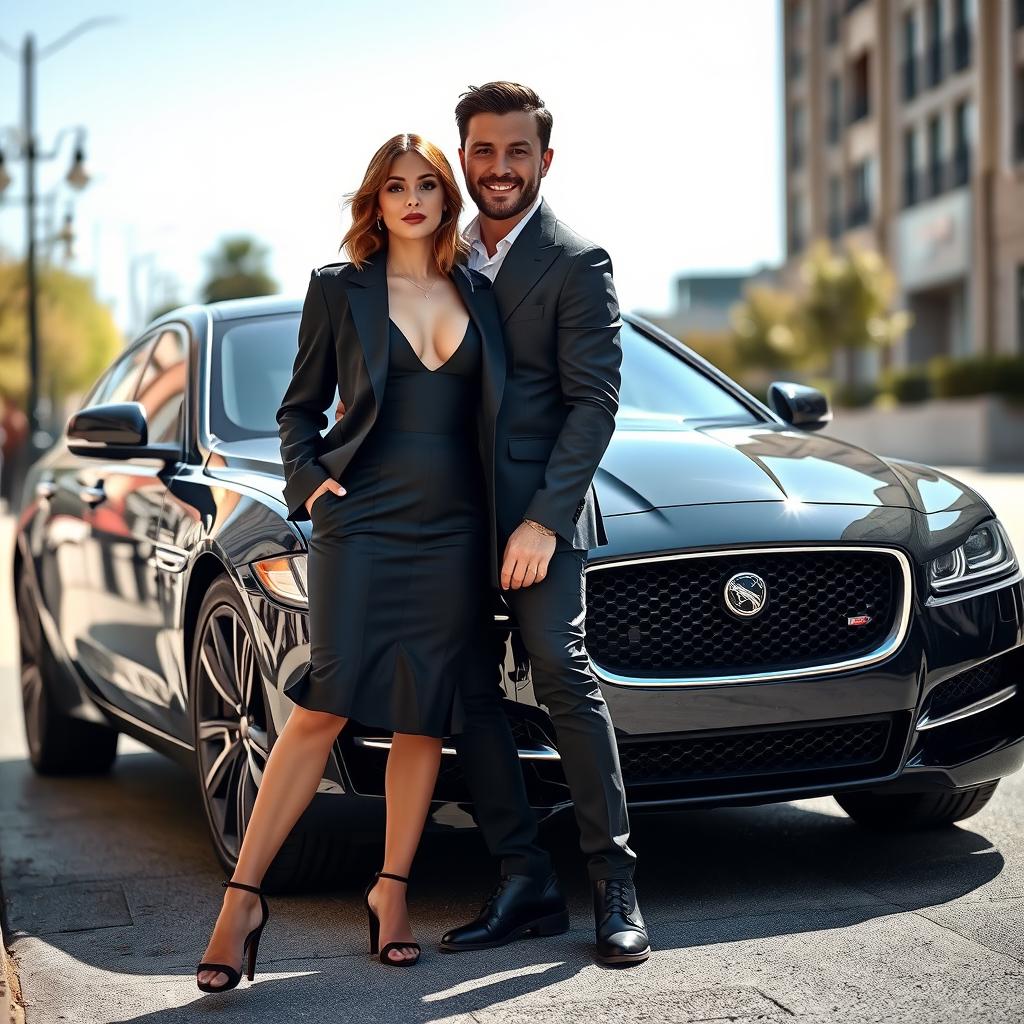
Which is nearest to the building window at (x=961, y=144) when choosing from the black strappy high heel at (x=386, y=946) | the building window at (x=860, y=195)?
the building window at (x=860, y=195)

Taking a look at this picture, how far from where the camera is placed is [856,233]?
53812 millimetres

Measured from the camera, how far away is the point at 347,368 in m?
4.18

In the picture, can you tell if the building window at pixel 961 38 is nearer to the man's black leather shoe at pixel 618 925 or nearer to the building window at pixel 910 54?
the building window at pixel 910 54

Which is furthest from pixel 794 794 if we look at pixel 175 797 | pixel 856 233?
pixel 856 233

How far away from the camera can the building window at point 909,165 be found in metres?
49.3

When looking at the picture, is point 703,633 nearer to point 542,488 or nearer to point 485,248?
point 542,488

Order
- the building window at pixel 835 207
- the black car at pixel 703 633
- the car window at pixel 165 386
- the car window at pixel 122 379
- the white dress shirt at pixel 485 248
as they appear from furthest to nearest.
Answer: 1. the building window at pixel 835 207
2. the car window at pixel 122 379
3. the car window at pixel 165 386
4. the black car at pixel 703 633
5. the white dress shirt at pixel 485 248

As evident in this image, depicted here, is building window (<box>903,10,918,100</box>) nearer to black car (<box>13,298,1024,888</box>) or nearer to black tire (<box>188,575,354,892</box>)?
black car (<box>13,298,1024,888</box>)

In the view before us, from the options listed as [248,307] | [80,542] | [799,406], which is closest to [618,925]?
[799,406]

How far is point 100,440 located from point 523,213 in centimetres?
199

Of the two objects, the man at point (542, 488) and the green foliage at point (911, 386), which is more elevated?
the green foliage at point (911, 386)

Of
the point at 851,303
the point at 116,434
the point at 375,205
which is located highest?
the point at 851,303

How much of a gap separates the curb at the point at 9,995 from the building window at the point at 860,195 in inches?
2008

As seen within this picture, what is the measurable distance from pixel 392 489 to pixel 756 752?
1.20m
